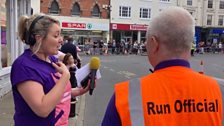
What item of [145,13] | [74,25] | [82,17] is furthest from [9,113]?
[145,13]

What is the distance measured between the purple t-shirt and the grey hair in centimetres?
88

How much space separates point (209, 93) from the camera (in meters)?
1.81

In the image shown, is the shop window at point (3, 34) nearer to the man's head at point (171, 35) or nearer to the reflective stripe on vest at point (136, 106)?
the man's head at point (171, 35)

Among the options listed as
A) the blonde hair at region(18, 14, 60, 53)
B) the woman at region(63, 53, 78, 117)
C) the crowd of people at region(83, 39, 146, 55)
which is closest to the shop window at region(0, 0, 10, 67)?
the woman at region(63, 53, 78, 117)

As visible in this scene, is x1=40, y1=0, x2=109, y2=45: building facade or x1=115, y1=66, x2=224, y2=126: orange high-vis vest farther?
x1=40, y1=0, x2=109, y2=45: building facade

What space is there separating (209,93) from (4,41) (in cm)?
938

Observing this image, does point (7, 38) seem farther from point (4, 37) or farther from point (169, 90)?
point (169, 90)

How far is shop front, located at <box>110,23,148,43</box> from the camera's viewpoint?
4491 cm

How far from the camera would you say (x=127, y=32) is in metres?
46.7

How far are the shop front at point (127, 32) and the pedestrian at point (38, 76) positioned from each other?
41.9 metres

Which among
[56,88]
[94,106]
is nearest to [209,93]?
[56,88]

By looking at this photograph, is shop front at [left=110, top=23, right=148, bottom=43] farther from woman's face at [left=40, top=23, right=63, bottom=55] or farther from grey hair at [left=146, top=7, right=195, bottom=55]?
grey hair at [left=146, top=7, right=195, bottom=55]

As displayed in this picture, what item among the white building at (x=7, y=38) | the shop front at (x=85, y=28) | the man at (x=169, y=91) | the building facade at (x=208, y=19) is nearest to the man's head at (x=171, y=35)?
the man at (x=169, y=91)

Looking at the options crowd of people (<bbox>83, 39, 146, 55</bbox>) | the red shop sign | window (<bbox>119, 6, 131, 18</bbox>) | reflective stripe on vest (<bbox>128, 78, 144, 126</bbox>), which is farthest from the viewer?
window (<bbox>119, 6, 131, 18</bbox>)
